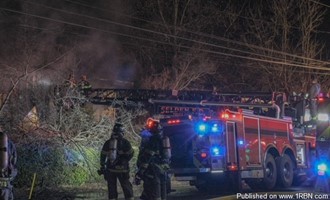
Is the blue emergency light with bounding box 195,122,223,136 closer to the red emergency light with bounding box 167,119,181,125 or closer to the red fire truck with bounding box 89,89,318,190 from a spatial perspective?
the red fire truck with bounding box 89,89,318,190

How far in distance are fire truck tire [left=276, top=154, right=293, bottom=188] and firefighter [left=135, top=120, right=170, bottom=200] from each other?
514cm

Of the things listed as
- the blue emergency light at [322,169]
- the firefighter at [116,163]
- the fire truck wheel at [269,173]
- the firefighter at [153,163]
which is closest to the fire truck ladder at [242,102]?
the fire truck wheel at [269,173]

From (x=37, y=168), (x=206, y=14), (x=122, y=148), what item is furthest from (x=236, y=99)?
(x=206, y=14)

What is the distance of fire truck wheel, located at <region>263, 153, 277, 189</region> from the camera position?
11953mm

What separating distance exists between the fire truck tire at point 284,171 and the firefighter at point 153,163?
5.14m

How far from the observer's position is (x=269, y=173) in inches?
478

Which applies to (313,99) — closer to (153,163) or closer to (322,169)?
(322,169)

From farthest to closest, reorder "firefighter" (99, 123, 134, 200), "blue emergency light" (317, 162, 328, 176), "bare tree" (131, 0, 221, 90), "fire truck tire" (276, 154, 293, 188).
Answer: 1. "bare tree" (131, 0, 221, 90)
2. "fire truck tire" (276, 154, 293, 188)
3. "blue emergency light" (317, 162, 328, 176)
4. "firefighter" (99, 123, 134, 200)

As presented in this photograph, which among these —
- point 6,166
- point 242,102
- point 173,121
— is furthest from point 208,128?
point 6,166

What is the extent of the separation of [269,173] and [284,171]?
1.88 feet

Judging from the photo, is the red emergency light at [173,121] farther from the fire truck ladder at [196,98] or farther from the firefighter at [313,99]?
the firefighter at [313,99]

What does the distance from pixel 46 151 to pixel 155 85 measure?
12.9m

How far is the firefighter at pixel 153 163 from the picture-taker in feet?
26.3

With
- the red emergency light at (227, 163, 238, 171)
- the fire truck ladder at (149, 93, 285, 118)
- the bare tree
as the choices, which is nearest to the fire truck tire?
the fire truck ladder at (149, 93, 285, 118)
